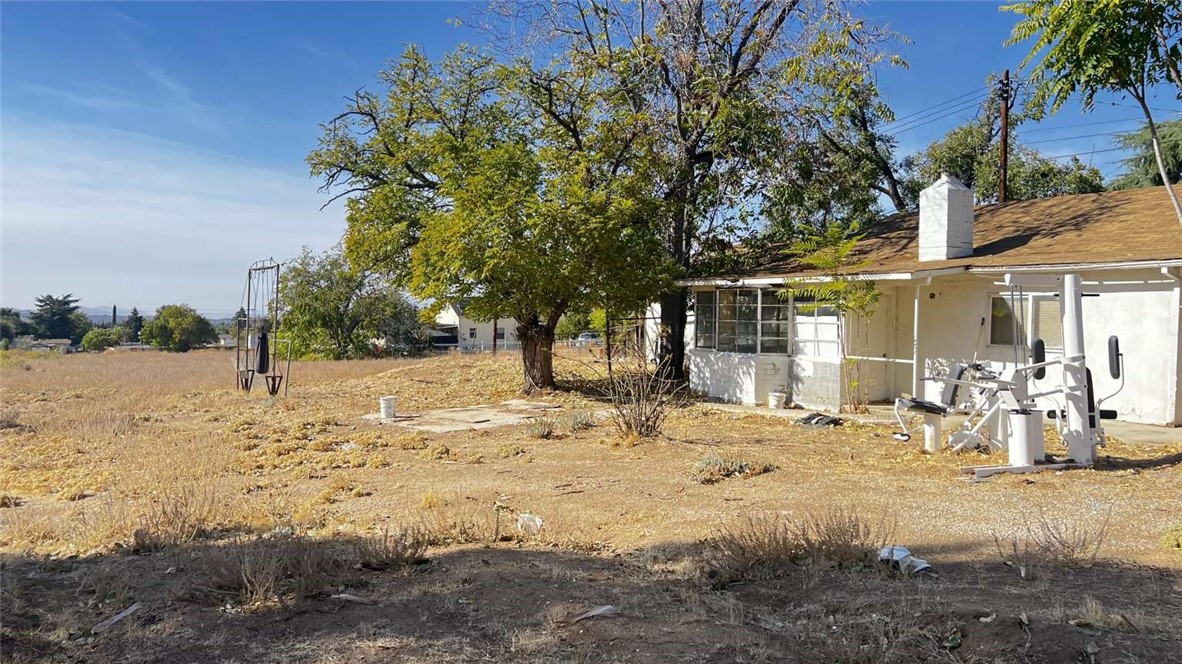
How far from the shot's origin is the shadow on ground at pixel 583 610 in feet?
12.6

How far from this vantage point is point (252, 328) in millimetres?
19781

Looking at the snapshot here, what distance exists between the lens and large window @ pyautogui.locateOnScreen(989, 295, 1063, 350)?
1255cm

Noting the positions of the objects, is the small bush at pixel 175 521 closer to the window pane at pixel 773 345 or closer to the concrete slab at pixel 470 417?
the concrete slab at pixel 470 417

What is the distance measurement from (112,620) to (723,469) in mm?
6011

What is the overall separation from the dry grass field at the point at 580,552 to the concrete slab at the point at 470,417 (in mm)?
1894

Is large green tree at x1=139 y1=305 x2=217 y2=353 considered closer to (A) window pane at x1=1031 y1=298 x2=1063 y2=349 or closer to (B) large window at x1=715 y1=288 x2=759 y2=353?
(B) large window at x1=715 y1=288 x2=759 y2=353

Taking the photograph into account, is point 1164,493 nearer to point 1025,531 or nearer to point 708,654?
point 1025,531

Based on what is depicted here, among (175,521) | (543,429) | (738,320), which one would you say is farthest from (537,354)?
(175,521)

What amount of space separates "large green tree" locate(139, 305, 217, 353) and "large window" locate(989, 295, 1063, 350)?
5816 centimetres

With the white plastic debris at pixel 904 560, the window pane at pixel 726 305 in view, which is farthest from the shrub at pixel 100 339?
the white plastic debris at pixel 904 560

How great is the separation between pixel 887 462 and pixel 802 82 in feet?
35.9

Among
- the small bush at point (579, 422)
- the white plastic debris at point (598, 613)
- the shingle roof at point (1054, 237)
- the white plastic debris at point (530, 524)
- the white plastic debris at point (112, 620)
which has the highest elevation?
the shingle roof at point (1054, 237)

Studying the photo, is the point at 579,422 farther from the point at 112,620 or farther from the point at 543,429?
the point at 112,620

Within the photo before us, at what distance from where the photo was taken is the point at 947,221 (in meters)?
14.0
